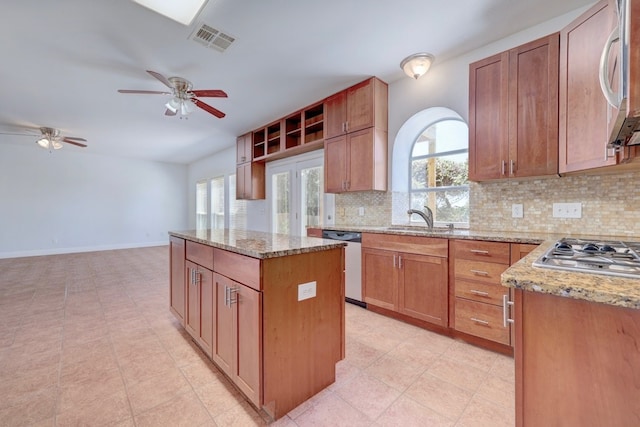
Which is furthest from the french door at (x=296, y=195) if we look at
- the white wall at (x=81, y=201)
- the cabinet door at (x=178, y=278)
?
the white wall at (x=81, y=201)

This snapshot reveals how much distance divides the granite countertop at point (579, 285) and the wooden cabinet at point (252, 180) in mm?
4678

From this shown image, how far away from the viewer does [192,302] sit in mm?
2107

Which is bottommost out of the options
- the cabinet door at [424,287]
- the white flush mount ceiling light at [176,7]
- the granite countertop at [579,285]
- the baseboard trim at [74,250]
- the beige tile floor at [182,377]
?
the beige tile floor at [182,377]

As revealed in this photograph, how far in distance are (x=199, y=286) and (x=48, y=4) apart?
228 cm

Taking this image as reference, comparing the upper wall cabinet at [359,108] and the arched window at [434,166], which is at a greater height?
the upper wall cabinet at [359,108]

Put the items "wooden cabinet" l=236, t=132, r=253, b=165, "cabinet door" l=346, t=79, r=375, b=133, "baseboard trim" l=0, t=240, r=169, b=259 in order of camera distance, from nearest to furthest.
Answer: "cabinet door" l=346, t=79, r=375, b=133, "wooden cabinet" l=236, t=132, r=253, b=165, "baseboard trim" l=0, t=240, r=169, b=259

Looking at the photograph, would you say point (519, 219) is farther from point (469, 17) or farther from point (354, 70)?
point (354, 70)

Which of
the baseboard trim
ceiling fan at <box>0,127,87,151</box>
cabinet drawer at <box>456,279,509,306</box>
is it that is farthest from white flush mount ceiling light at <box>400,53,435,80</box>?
the baseboard trim

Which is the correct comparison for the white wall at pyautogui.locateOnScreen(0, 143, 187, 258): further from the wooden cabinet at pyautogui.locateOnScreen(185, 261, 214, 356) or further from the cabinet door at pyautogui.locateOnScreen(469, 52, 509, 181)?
the cabinet door at pyautogui.locateOnScreen(469, 52, 509, 181)

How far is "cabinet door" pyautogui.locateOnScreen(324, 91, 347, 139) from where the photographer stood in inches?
133

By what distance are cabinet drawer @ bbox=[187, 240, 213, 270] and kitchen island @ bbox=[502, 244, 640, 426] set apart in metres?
1.64

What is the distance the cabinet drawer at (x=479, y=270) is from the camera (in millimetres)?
1959

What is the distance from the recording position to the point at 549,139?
1.95 meters

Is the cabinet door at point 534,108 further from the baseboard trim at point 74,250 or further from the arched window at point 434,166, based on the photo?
the baseboard trim at point 74,250
